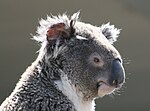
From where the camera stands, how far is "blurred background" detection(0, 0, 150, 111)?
6.68 metres

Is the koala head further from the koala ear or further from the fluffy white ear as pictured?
the fluffy white ear

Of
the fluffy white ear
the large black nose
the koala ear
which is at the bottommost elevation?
the large black nose

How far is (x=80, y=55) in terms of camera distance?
2.99 metres

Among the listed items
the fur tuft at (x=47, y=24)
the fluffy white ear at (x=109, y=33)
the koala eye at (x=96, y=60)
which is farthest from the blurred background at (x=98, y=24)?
the koala eye at (x=96, y=60)

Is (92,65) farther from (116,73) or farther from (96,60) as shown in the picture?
(116,73)

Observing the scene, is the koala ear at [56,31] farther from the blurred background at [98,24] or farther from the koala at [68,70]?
the blurred background at [98,24]

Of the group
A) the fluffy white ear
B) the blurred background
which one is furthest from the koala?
the blurred background

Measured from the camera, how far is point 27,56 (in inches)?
277

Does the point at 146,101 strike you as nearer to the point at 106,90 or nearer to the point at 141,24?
the point at 141,24

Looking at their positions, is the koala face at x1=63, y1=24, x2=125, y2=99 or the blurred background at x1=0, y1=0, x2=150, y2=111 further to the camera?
the blurred background at x1=0, y1=0, x2=150, y2=111

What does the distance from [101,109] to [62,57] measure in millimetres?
4345

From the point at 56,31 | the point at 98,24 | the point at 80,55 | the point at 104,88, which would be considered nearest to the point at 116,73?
the point at 104,88

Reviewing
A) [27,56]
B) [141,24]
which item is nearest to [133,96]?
[141,24]

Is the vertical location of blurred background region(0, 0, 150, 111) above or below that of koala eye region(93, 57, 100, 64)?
above
